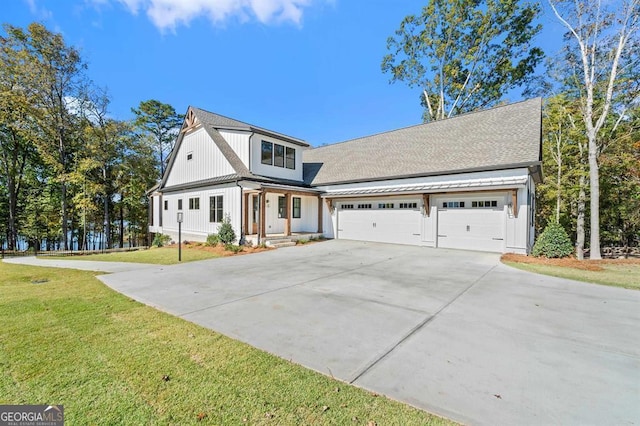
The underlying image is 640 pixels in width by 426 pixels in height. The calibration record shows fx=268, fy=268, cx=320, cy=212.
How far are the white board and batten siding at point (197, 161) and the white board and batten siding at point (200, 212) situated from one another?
0.83 meters

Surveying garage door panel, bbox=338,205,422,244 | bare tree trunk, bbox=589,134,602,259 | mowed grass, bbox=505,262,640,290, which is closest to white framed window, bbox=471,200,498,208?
garage door panel, bbox=338,205,422,244

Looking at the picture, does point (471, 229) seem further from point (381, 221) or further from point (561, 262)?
point (381, 221)

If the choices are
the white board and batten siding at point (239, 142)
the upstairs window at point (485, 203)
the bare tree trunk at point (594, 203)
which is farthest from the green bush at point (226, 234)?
the bare tree trunk at point (594, 203)

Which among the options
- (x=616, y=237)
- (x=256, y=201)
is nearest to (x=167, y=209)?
(x=256, y=201)

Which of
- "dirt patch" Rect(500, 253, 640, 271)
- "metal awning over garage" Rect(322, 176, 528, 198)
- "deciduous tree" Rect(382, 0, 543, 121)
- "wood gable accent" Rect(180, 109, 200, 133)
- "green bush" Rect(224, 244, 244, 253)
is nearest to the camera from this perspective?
"dirt patch" Rect(500, 253, 640, 271)

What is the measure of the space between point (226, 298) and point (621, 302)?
7471mm

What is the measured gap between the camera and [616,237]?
1758 cm

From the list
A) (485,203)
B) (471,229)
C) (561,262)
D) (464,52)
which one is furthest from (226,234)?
(464,52)

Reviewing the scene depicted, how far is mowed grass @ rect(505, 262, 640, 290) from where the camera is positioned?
6.52 metres

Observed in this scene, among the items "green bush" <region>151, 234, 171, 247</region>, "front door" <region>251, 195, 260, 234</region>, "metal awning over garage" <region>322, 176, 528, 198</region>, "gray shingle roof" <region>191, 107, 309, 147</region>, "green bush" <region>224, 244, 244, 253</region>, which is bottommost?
"green bush" <region>151, 234, 171, 247</region>

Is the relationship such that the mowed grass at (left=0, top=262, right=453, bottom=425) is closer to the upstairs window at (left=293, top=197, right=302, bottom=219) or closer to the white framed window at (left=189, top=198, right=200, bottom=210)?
the upstairs window at (left=293, top=197, right=302, bottom=219)

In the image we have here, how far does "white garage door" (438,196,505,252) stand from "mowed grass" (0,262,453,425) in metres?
11.0

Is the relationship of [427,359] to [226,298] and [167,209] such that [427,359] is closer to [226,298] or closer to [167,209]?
[226,298]

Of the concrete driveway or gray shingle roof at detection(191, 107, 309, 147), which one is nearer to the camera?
the concrete driveway
